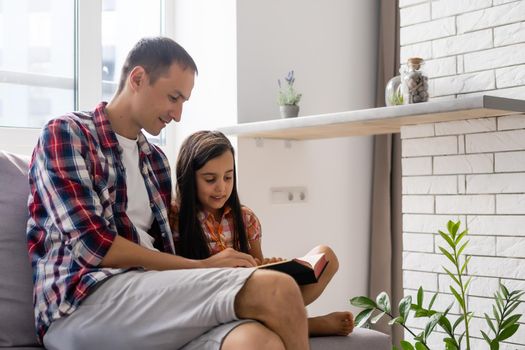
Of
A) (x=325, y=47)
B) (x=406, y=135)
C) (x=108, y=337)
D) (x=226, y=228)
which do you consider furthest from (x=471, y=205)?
(x=108, y=337)

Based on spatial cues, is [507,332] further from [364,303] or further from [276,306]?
[276,306]

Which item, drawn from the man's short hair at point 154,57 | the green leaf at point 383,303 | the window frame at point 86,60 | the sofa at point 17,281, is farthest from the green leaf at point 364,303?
the window frame at point 86,60

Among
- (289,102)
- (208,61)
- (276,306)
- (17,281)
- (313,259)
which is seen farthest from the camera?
(208,61)

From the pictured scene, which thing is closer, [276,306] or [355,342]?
[276,306]

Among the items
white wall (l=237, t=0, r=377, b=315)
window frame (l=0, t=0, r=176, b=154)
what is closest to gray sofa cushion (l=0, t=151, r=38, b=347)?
window frame (l=0, t=0, r=176, b=154)

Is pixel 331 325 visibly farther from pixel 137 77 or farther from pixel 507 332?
pixel 137 77

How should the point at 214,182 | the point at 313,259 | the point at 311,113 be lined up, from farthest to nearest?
the point at 311,113 → the point at 214,182 → the point at 313,259

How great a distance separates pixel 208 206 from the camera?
220cm

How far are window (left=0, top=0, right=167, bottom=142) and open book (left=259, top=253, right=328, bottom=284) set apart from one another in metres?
1.25

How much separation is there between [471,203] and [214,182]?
85 centimetres

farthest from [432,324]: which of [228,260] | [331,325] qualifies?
[228,260]

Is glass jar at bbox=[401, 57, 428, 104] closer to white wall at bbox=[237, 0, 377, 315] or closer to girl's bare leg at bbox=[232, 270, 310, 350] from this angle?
white wall at bbox=[237, 0, 377, 315]

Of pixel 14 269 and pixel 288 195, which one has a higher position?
pixel 288 195

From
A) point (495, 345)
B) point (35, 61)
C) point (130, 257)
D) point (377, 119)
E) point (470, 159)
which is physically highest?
point (35, 61)
